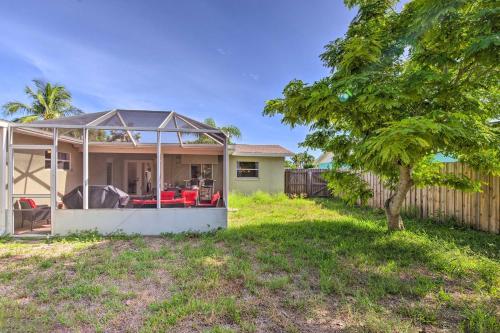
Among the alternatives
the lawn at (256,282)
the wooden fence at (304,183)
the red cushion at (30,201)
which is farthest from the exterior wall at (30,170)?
the wooden fence at (304,183)

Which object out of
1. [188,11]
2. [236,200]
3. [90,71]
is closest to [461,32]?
[188,11]

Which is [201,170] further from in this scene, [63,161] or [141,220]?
[141,220]

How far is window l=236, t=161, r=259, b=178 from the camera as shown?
15.0 m

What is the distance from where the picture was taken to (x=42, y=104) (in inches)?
718

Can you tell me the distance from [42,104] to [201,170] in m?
13.8

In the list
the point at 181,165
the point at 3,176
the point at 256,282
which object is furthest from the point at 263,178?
the point at 256,282

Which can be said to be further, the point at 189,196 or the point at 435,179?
the point at 189,196

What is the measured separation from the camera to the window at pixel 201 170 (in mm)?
14492

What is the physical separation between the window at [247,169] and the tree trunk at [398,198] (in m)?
9.45

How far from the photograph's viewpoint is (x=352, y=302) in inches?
124

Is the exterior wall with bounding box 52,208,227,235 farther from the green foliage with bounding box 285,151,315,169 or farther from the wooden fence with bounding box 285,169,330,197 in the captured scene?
the green foliage with bounding box 285,151,315,169

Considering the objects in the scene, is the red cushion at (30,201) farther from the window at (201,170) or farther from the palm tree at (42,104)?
the palm tree at (42,104)

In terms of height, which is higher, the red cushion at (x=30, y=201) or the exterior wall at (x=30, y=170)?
the exterior wall at (x=30, y=170)

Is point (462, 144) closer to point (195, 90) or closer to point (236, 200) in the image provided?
point (236, 200)
